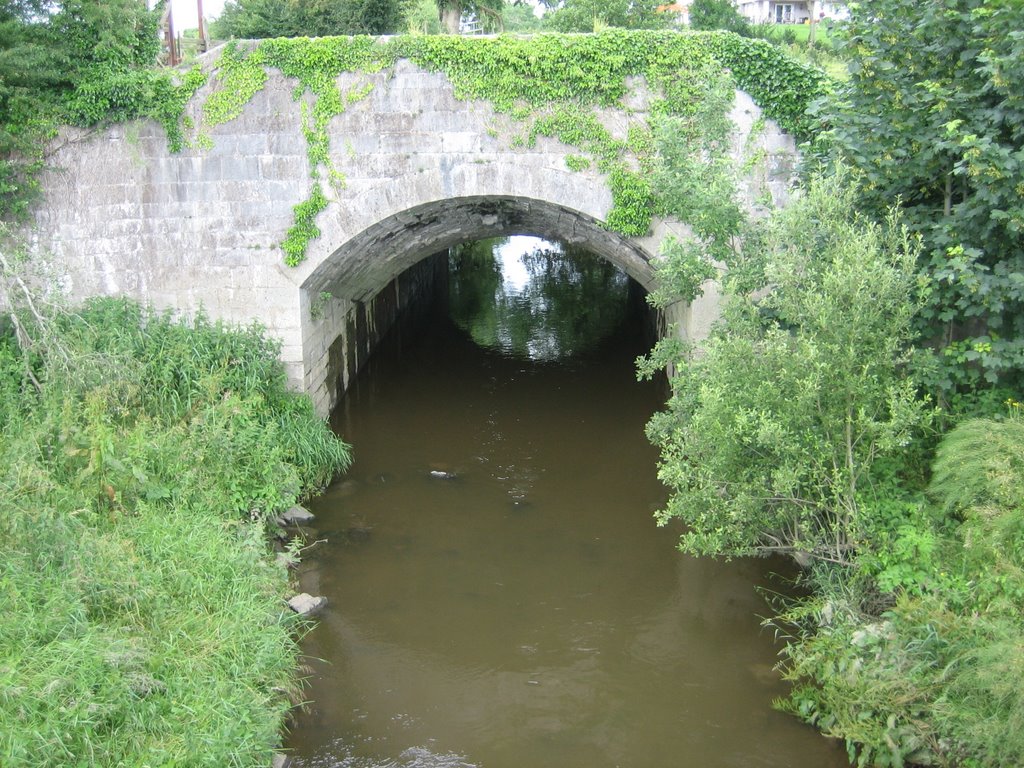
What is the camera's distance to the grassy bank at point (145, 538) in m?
5.76

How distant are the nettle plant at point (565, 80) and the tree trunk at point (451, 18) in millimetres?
9181

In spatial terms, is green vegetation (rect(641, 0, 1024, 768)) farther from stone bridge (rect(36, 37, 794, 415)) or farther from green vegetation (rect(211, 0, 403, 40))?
green vegetation (rect(211, 0, 403, 40))

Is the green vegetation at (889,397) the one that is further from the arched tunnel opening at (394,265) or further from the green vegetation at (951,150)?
the arched tunnel opening at (394,265)

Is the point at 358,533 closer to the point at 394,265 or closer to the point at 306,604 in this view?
the point at 306,604

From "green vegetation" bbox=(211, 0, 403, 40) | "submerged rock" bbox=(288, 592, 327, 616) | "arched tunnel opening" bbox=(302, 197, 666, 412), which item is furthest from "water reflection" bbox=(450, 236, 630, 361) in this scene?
"submerged rock" bbox=(288, 592, 327, 616)

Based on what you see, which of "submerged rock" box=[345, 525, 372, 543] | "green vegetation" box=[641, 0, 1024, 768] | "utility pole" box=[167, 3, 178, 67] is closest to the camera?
"green vegetation" box=[641, 0, 1024, 768]

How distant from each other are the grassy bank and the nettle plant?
9.19 ft

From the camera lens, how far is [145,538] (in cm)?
777

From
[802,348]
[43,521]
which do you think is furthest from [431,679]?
[802,348]

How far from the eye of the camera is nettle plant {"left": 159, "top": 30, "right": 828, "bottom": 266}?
9.75 metres

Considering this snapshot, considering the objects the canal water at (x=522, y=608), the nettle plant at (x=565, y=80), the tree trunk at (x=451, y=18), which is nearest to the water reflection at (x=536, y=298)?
the canal water at (x=522, y=608)

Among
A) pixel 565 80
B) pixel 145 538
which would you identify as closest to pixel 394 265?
pixel 565 80

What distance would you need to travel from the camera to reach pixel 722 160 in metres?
7.93

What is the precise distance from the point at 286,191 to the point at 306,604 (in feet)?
16.4
